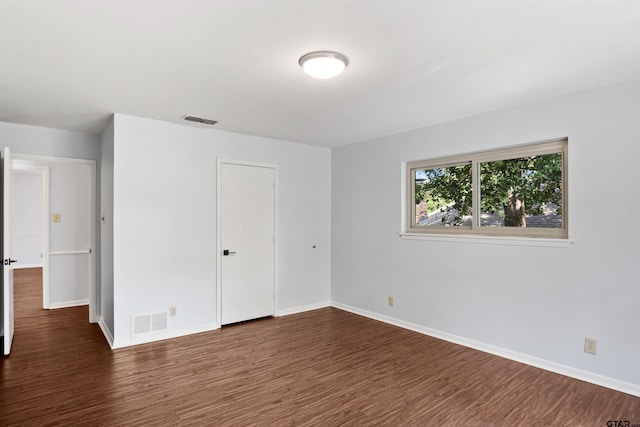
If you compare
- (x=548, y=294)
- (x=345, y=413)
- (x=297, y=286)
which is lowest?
(x=345, y=413)

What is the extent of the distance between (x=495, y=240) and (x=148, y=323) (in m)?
3.79

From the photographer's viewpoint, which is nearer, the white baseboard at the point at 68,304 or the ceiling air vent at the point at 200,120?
the ceiling air vent at the point at 200,120

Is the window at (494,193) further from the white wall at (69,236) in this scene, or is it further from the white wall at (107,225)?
the white wall at (69,236)

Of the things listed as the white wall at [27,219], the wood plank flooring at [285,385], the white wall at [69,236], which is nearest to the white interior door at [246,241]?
the wood plank flooring at [285,385]

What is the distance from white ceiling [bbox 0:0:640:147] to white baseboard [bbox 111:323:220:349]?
2.39 metres

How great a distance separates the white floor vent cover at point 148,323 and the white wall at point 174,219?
0.06 m

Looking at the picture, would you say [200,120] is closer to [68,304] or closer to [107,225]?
[107,225]

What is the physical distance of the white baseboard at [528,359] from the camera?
2842 millimetres

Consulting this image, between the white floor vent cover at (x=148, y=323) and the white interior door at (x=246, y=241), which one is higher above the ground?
the white interior door at (x=246, y=241)

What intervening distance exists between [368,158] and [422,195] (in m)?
0.96

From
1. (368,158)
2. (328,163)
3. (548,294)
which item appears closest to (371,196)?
(368,158)

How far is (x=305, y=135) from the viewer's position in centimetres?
474

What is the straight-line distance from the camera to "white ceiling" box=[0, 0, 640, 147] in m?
1.87

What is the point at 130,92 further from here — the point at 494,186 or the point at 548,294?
the point at 548,294
